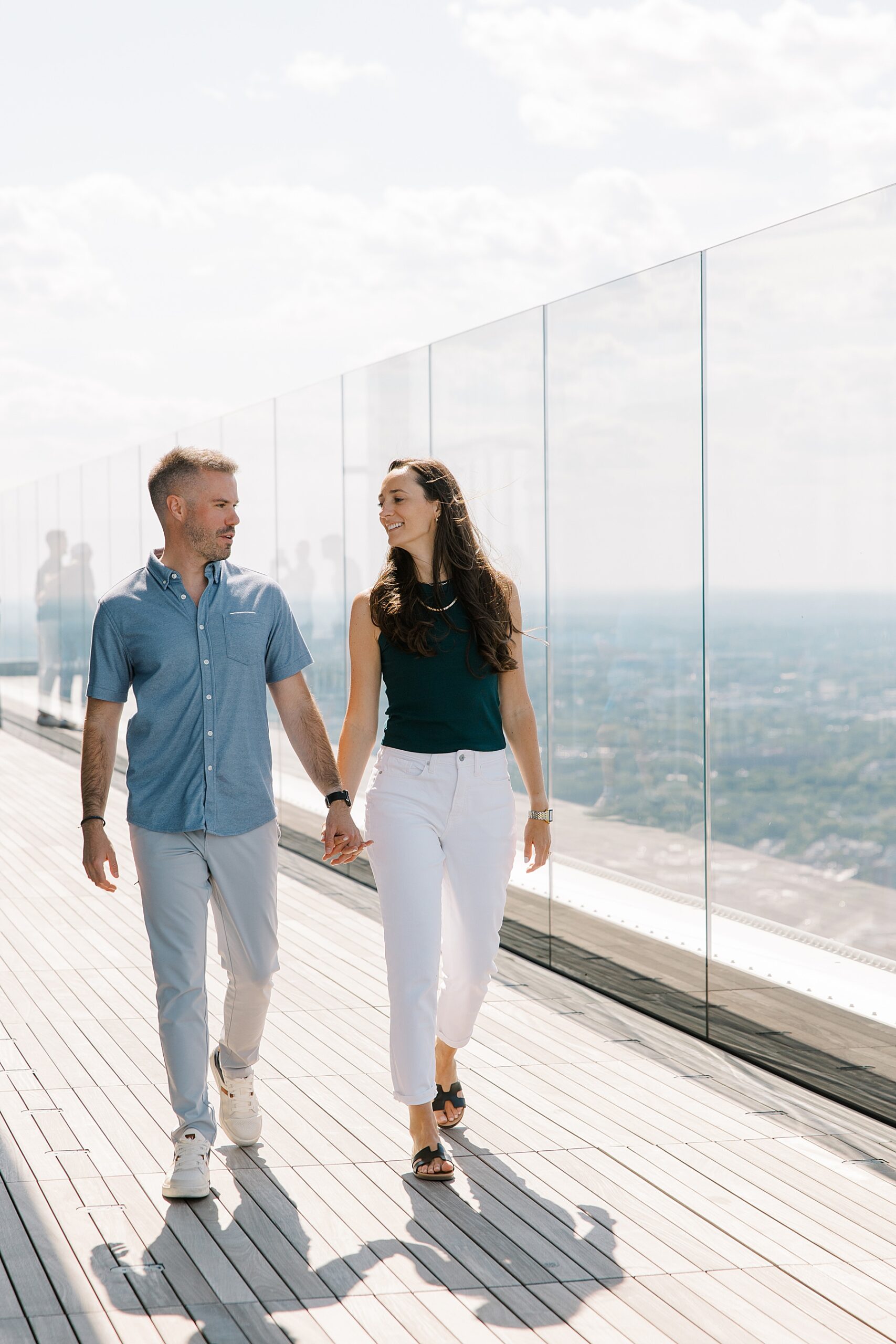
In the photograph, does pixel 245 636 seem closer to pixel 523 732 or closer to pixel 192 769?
pixel 192 769

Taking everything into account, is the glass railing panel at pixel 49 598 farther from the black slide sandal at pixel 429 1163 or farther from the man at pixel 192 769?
the black slide sandal at pixel 429 1163

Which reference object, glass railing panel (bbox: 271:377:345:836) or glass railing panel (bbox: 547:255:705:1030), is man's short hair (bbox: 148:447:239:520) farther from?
glass railing panel (bbox: 271:377:345:836)

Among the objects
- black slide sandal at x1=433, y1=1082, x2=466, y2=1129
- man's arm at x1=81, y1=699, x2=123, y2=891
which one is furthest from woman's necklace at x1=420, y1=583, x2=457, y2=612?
black slide sandal at x1=433, y1=1082, x2=466, y2=1129

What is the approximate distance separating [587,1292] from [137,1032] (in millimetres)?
2141

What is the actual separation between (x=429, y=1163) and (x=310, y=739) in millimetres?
994

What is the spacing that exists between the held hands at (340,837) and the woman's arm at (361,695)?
115 millimetres

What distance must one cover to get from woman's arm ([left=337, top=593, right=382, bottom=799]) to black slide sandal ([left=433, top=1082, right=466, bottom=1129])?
793mm

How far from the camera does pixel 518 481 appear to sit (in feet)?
18.9

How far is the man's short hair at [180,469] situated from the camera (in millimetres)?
3447

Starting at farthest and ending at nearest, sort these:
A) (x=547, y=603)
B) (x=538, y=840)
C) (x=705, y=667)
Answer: (x=547, y=603) < (x=705, y=667) < (x=538, y=840)

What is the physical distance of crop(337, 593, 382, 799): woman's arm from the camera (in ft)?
11.8

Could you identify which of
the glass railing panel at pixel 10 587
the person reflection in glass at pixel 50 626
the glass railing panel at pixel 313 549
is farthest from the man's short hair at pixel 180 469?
the glass railing panel at pixel 10 587

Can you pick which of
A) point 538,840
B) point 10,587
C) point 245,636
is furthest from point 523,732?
point 10,587

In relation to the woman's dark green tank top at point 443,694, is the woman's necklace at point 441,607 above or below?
above
